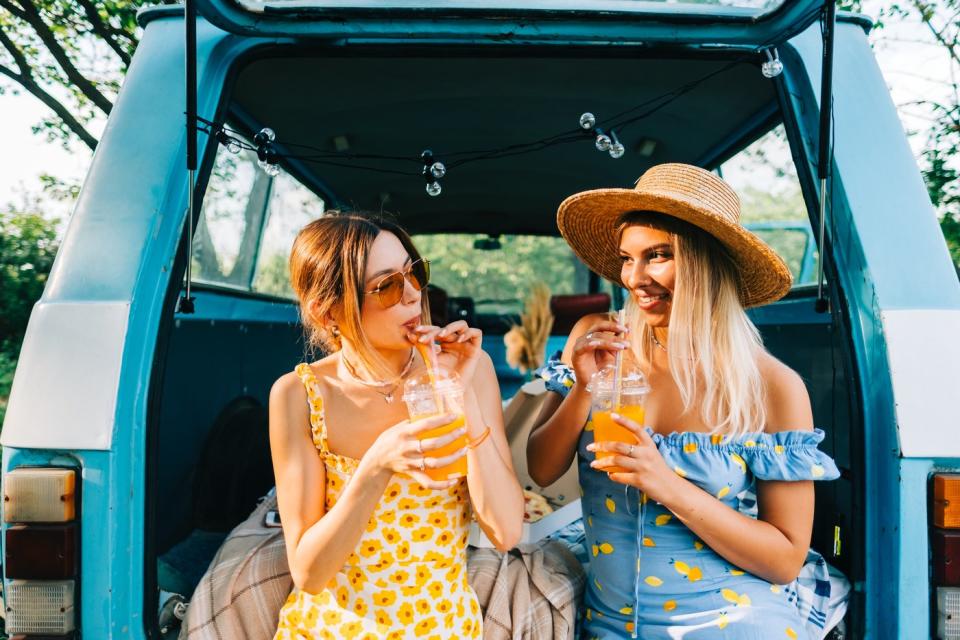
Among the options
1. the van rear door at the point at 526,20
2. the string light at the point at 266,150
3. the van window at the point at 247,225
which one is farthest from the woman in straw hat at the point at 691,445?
the van window at the point at 247,225

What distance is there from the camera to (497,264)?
5688 millimetres

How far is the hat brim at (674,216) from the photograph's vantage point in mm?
1600

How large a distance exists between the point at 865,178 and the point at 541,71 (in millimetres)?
1171

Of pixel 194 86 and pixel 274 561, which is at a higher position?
pixel 194 86

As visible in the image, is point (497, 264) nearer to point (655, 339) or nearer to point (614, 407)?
point (655, 339)

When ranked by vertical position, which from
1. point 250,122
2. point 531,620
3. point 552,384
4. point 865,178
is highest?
point 250,122

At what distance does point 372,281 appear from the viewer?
1.59 m

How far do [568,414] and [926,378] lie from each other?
30.2 inches

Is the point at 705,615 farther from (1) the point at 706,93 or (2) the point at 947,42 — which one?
(2) the point at 947,42

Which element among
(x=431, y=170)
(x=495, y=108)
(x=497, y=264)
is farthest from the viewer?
(x=497, y=264)

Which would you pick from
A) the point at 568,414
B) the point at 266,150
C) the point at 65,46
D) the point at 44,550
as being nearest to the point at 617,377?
the point at 568,414

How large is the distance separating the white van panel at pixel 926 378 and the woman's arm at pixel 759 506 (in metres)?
0.20

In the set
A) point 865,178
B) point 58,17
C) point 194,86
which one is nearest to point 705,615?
point 865,178

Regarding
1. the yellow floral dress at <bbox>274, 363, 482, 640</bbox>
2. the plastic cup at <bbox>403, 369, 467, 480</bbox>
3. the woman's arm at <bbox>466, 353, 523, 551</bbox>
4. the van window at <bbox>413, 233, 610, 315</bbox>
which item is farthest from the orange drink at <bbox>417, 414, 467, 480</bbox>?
the van window at <bbox>413, 233, 610, 315</bbox>
